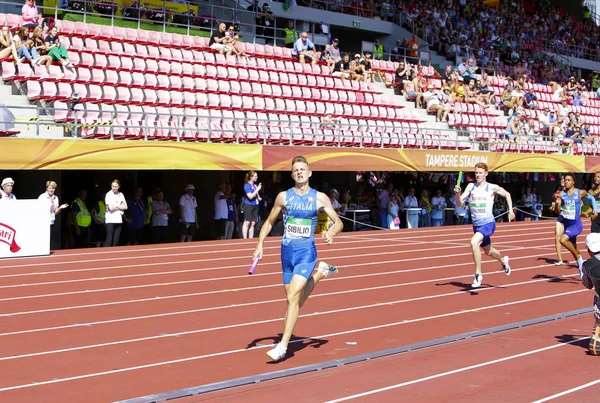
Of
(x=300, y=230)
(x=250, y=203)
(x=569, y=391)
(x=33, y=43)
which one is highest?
(x=33, y=43)

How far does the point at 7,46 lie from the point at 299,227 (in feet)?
45.5

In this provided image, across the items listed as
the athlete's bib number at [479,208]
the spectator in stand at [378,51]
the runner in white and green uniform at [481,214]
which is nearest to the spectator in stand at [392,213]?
the spectator in stand at [378,51]

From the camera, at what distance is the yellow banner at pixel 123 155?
17.0m

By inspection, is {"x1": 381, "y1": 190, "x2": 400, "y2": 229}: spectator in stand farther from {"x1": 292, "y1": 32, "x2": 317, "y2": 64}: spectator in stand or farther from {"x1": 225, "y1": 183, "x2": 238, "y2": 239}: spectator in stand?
{"x1": 292, "y1": 32, "x2": 317, "y2": 64}: spectator in stand

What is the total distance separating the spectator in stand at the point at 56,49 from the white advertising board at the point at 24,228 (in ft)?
17.8

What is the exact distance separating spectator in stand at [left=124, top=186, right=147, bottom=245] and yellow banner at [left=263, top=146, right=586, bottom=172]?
3102 millimetres

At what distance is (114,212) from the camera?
18.4 m

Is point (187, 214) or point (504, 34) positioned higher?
point (504, 34)

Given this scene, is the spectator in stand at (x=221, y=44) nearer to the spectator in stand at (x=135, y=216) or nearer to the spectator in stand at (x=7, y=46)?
the spectator in stand at (x=7, y=46)

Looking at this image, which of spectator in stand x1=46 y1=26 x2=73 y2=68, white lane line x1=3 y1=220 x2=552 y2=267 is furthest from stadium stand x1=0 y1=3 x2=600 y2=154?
white lane line x1=3 y1=220 x2=552 y2=267

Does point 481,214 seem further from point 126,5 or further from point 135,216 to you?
point 126,5

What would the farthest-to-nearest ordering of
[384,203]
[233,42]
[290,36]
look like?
[290,36]
[233,42]
[384,203]

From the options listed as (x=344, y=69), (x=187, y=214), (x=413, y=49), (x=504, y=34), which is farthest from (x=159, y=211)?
(x=504, y=34)

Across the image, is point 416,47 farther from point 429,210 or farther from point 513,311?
point 513,311
